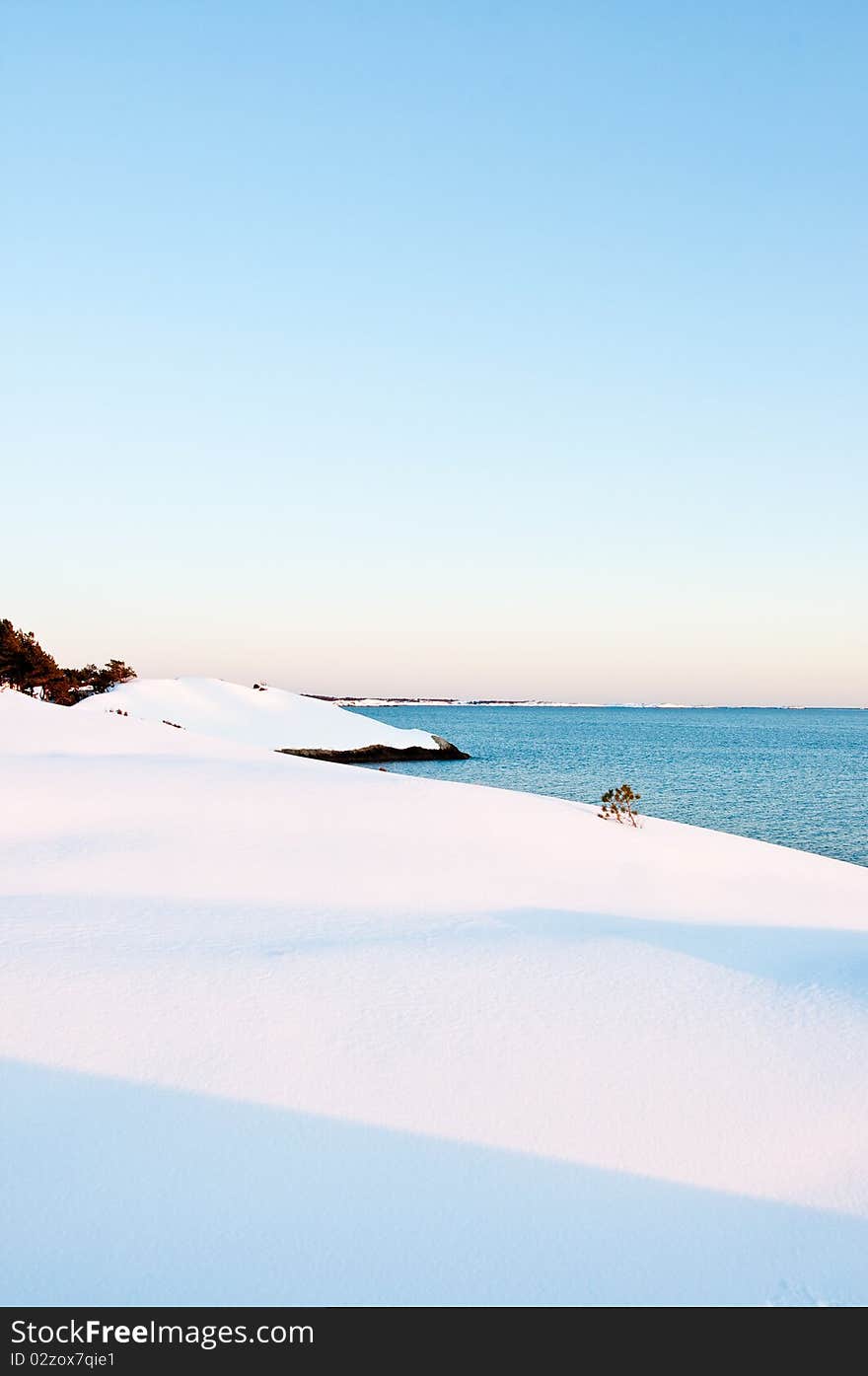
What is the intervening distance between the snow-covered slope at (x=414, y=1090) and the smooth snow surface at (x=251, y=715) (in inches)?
2209

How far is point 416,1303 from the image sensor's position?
334 cm

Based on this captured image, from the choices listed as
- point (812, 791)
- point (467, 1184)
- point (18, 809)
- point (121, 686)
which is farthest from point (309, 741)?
point (467, 1184)

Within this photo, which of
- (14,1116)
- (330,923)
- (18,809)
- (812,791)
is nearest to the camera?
(14,1116)

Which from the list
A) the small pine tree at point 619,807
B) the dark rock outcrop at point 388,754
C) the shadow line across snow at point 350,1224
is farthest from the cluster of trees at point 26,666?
the shadow line across snow at point 350,1224

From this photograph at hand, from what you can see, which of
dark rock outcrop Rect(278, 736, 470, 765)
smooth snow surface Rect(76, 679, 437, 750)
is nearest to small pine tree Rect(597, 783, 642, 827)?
smooth snow surface Rect(76, 679, 437, 750)

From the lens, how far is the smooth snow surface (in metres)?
66.5

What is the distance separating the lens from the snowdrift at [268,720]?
6631cm

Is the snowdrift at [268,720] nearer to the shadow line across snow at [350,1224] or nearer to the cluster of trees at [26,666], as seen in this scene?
the cluster of trees at [26,666]

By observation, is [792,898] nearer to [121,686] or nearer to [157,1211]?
[157,1211]

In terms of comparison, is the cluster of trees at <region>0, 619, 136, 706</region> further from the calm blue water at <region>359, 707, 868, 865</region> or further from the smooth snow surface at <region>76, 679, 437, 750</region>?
the calm blue water at <region>359, 707, 868, 865</region>

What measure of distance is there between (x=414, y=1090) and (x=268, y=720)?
223 ft

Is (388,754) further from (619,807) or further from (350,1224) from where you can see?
(350,1224)
